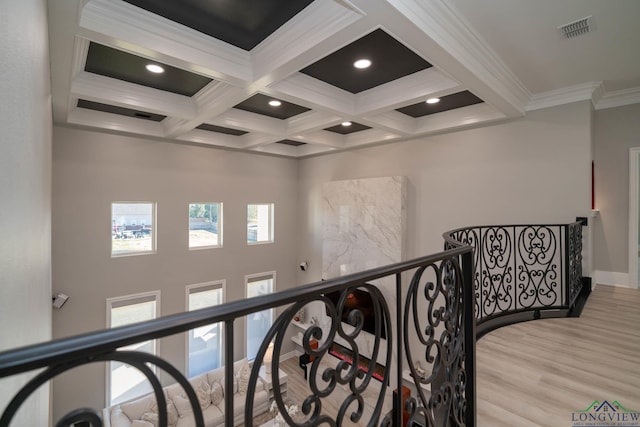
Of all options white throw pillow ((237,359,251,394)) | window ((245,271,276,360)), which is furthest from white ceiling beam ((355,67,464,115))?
white throw pillow ((237,359,251,394))

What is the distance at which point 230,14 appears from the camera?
251 cm

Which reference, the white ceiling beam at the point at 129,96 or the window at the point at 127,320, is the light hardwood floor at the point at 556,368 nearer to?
the white ceiling beam at the point at 129,96

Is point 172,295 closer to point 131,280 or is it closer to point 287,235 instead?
point 131,280

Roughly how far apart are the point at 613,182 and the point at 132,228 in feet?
27.2

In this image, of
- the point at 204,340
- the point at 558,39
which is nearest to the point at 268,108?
the point at 558,39

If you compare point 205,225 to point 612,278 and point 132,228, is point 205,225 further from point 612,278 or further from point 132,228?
point 612,278

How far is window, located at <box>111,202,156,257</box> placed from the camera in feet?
18.4

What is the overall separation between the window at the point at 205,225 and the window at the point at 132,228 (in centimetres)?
78

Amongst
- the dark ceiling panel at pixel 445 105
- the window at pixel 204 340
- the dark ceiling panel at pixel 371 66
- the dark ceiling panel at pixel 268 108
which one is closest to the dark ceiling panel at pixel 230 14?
the dark ceiling panel at pixel 371 66

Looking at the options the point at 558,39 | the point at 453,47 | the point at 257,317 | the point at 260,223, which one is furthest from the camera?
the point at 257,317

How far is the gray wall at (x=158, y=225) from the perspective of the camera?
5.05 metres

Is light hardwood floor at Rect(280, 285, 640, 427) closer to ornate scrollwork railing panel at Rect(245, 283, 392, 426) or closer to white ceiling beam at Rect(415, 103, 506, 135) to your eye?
ornate scrollwork railing panel at Rect(245, 283, 392, 426)

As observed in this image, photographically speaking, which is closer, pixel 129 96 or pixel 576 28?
pixel 576 28

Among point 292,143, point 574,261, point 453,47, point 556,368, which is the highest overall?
point 292,143
